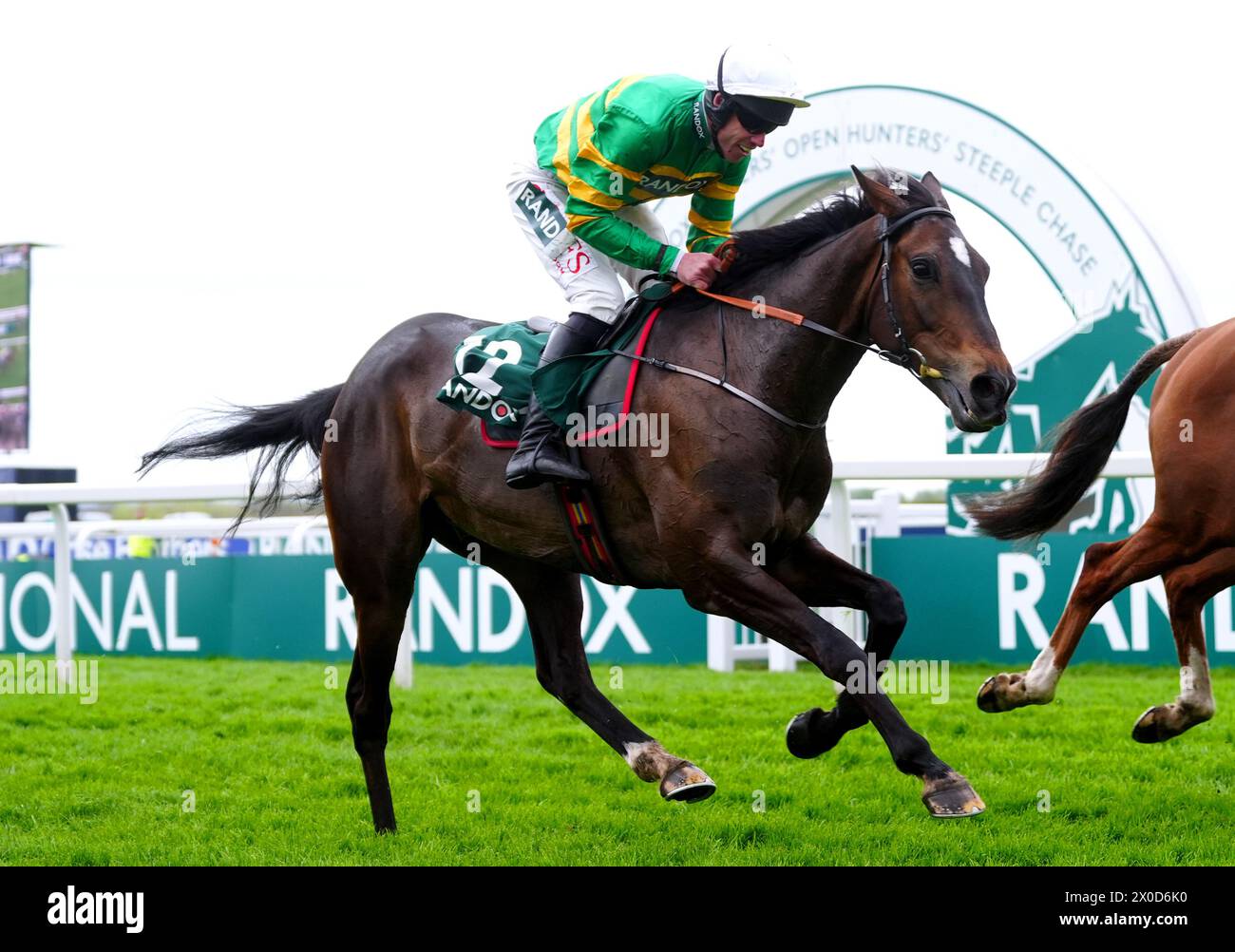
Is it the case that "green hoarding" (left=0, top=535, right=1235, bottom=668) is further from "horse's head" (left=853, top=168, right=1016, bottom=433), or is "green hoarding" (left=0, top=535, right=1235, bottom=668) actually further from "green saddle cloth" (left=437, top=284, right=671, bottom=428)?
"horse's head" (left=853, top=168, right=1016, bottom=433)

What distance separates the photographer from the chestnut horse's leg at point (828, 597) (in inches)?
156

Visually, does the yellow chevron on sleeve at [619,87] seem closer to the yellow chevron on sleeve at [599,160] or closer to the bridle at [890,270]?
the yellow chevron on sleeve at [599,160]

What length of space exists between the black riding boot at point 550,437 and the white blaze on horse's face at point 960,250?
1.05 metres

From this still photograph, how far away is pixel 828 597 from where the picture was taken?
13.4 ft

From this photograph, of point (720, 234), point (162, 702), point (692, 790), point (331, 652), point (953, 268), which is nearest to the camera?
point (953, 268)

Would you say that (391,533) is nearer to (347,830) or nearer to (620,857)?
(347,830)

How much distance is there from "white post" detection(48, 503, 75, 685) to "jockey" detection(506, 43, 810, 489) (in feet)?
14.6

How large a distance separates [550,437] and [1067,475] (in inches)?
82.5

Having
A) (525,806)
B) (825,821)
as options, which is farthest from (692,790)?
(525,806)

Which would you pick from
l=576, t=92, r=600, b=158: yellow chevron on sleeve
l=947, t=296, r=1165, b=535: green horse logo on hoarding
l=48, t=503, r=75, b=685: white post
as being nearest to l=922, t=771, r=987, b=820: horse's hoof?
l=576, t=92, r=600, b=158: yellow chevron on sleeve

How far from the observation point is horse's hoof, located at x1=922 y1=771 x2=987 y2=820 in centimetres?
330

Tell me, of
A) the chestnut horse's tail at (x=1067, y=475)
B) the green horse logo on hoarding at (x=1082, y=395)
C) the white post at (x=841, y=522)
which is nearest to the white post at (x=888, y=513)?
the green horse logo on hoarding at (x=1082, y=395)

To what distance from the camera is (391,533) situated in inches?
185
